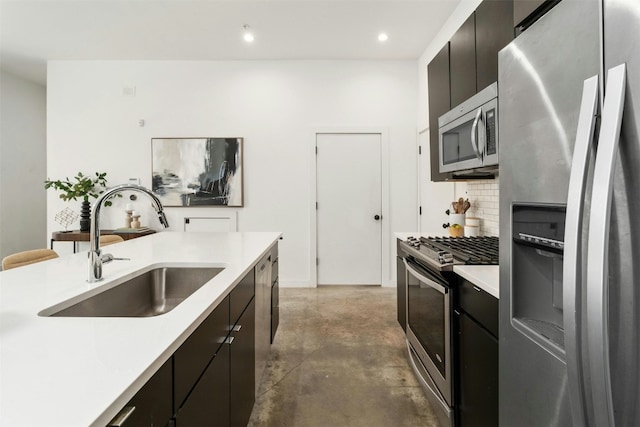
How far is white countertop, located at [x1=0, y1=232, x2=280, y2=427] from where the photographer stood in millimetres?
511

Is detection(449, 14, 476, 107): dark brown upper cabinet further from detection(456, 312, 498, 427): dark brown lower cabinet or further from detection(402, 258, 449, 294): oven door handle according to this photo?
detection(456, 312, 498, 427): dark brown lower cabinet

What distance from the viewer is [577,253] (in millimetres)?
620

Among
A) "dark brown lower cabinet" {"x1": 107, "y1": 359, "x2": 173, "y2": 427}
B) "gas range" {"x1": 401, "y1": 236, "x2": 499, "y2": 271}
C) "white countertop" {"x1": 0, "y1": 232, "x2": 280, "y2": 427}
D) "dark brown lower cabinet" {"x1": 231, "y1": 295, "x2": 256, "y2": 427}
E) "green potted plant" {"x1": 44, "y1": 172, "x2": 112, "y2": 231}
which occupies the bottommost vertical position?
"dark brown lower cabinet" {"x1": 231, "y1": 295, "x2": 256, "y2": 427}

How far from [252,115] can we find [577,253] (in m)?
4.27

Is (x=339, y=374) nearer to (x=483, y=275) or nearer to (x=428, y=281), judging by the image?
(x=428, y=281)

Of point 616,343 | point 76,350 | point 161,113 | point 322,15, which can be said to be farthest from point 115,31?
point 616,343

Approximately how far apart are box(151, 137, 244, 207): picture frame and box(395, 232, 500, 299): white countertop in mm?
3383

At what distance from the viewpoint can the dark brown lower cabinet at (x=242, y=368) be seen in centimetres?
132

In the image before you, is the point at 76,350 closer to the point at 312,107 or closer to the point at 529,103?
the point at 529,103

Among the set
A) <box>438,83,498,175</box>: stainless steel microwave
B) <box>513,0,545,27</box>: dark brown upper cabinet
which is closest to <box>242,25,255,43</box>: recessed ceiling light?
<box>438,83,498,175</box>: stainless steel microwave

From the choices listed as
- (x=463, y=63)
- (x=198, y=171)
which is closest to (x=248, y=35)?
(x=198, y=171)

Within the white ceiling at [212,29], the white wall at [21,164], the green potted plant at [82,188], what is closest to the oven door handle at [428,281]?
the white ceiling at [212,29]

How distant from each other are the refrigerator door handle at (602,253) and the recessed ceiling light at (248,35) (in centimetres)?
369

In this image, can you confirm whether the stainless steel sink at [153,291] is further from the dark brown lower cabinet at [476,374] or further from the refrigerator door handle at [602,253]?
the refrigerator door handle at [602,253]
